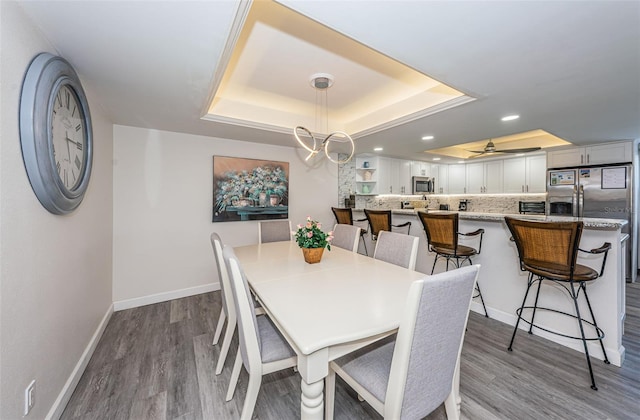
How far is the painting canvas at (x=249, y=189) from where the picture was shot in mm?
3582

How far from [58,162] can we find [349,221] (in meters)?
3.09

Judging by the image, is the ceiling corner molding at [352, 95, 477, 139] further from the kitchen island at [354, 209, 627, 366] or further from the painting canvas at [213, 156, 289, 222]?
the painting canvas at [213, 156, 289, 222]

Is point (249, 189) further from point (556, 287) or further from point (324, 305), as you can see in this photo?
point (556, 287)

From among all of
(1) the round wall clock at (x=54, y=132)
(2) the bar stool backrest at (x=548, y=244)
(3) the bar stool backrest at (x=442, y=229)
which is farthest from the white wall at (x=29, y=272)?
(2) the bar stool backrest at (x=548, y=244)

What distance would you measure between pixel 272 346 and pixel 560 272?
2.04 m

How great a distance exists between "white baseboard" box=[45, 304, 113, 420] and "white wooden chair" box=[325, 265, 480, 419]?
1.75 metres

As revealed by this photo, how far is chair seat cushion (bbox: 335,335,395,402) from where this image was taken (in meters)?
1.11

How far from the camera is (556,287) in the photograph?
A: 2.25m

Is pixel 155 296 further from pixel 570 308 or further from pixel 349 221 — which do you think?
pixel 570 308

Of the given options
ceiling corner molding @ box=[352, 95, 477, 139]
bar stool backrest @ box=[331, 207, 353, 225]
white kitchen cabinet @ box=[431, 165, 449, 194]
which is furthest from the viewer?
white kitchen cabinet @ box=[431, 165, 449, 194]

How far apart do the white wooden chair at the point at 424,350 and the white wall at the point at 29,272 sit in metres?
1.54

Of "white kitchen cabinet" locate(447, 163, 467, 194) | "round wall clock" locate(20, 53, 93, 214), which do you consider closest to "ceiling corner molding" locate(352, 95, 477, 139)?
"round wall clock" locate(20, 53, 93, 214)

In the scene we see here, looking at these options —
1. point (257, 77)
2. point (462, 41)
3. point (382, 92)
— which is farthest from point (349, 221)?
point (462, 41)

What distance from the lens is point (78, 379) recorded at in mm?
1805
